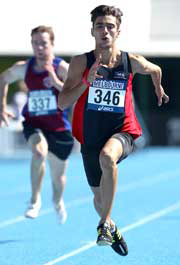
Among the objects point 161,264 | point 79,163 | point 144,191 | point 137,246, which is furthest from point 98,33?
point 79,163

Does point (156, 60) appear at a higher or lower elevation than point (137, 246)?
lower

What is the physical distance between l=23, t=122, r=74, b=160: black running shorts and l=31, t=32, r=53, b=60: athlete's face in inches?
31.5

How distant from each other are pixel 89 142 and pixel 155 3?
21233 mm

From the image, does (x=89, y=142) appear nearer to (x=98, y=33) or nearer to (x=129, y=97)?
(x=129, y=97)

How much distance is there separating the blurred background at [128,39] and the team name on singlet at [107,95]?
14.2 meters

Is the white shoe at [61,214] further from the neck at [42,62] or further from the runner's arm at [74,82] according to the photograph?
the runner's arm at [74,82]

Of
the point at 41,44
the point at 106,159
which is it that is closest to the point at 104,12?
the point at 106,159

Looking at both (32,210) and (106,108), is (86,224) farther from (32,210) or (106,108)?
(106,108)

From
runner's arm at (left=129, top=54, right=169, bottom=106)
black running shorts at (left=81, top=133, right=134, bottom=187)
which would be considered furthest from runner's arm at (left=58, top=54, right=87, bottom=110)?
black running shorts at (left=81, top=133, right=134, bottom=187)

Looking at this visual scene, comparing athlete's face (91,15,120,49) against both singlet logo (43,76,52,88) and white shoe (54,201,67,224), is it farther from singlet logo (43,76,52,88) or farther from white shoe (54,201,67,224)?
white shoe (54,201,67,224)

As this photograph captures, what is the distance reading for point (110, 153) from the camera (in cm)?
636

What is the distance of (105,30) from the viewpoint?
21.3ft

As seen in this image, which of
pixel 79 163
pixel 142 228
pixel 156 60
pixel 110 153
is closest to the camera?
pixel 110 153

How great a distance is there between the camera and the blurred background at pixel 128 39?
936 inches
